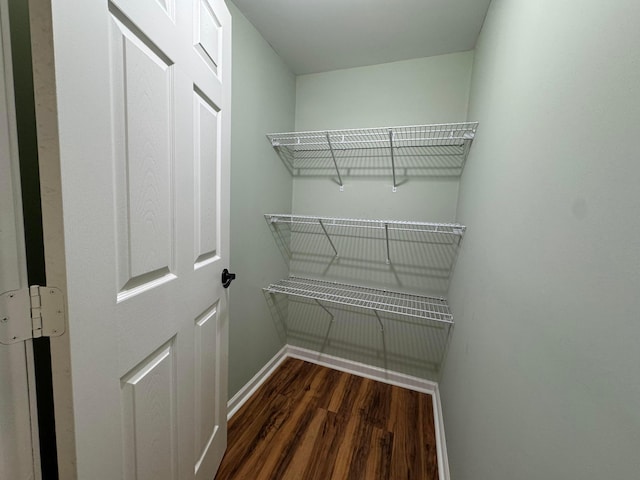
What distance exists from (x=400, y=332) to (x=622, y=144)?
178 centimetres

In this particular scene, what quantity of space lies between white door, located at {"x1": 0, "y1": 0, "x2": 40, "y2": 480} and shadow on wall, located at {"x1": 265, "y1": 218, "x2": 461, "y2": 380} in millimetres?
1429

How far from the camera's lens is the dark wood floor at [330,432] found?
1311 millimetres

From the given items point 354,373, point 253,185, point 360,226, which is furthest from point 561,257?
point 354,373

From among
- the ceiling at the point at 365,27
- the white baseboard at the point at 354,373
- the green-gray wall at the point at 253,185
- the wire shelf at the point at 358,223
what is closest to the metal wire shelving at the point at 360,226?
the wire shelf at the point at 358,223

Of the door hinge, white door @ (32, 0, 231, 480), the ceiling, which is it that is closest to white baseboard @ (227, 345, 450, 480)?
white door @ (32, 0, 231, 480)

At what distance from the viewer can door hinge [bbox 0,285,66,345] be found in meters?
0.48

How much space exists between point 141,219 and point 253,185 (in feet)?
3.35

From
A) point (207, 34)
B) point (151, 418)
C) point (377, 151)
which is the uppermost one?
point (207, 34)

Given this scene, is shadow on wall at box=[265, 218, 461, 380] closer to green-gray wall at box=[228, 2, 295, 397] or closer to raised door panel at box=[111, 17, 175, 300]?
green-gray wall at box=[228, 2, 295, 397]

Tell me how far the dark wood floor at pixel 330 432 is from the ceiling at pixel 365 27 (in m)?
2.32

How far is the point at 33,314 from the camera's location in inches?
A: 19.6

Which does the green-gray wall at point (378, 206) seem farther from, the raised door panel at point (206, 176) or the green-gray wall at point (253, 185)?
the raised door panel at point (206, 176)

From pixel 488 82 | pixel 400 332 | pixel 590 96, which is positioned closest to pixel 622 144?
pixel 590 96

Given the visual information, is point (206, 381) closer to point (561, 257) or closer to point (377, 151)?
point (561, 257)
